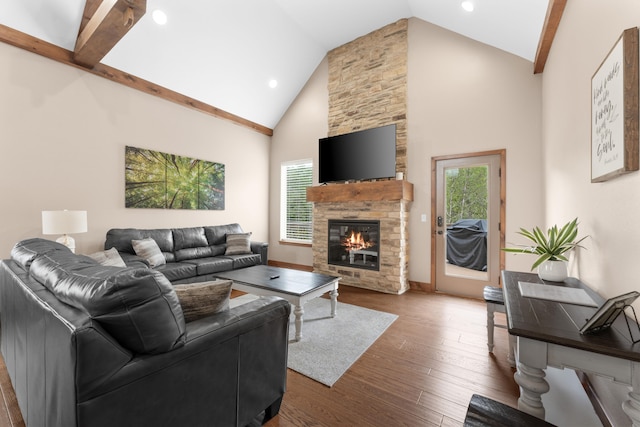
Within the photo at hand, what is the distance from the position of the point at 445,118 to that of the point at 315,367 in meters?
3.87

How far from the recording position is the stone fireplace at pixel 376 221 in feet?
14.0

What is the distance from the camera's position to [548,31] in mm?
2838

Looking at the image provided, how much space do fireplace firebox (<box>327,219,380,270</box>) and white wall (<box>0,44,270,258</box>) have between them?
7.83 feet

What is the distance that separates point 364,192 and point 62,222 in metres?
3.79

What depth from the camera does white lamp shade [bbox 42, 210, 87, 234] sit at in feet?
9.59

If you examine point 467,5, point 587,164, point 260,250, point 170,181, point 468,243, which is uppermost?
point 467,5

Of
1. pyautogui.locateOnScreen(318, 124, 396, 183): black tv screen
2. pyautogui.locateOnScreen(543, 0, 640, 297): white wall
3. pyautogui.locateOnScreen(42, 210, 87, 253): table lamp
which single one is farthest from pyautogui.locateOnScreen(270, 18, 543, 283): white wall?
pyautogui.locateOnScreen(42, 210, 87, 253): table lamp

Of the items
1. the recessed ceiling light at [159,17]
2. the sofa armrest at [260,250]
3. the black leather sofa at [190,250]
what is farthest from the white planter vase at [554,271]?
the recessed ceiling light at [159,17]

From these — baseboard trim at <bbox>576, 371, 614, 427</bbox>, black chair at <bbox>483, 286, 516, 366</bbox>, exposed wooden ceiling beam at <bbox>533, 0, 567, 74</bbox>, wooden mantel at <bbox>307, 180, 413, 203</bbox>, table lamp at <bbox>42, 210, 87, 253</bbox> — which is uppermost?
exposed wooden ceiling beam at <bbox>533, 0, 567, 74</bbox>

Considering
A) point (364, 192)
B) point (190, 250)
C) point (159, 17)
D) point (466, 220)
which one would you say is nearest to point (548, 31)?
point (466, 220)

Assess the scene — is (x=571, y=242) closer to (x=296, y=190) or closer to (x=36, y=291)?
(x=36, y=291)

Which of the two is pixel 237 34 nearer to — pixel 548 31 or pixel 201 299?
pixel 548 31

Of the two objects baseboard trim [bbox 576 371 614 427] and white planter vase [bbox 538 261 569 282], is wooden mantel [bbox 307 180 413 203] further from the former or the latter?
baseboard trim [bbox 576 371 614 427]

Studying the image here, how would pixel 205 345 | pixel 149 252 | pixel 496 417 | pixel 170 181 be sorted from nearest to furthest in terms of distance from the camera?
pixel 496 417, pixel 205 345, pixel 149 252, pixel 170 181
